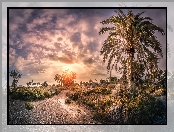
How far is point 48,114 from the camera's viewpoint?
786cm

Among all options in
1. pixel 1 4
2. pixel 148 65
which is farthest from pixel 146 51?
pixel 1 4

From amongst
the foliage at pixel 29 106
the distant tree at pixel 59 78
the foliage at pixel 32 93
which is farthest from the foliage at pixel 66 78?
the foliage at pixel 29 106

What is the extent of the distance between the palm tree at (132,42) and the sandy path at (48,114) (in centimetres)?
137

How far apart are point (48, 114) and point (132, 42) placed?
287 centimetres

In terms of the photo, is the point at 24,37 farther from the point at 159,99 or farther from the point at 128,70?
the point at 159,99

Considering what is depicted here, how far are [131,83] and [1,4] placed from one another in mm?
4017

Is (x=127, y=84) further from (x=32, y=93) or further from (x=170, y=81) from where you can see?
(x=32, y=93)

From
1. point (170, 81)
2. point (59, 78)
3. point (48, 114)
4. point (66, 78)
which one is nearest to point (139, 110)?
point (170, 81)

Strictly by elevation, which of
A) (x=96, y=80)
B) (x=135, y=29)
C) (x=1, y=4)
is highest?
(x=1, y=4)

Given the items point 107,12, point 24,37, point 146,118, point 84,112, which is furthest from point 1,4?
point 146,118

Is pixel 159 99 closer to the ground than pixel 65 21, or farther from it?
closer to the ground

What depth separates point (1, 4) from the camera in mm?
8086

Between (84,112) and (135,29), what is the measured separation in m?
2.53

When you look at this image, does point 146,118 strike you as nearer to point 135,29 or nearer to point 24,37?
point 135,29
